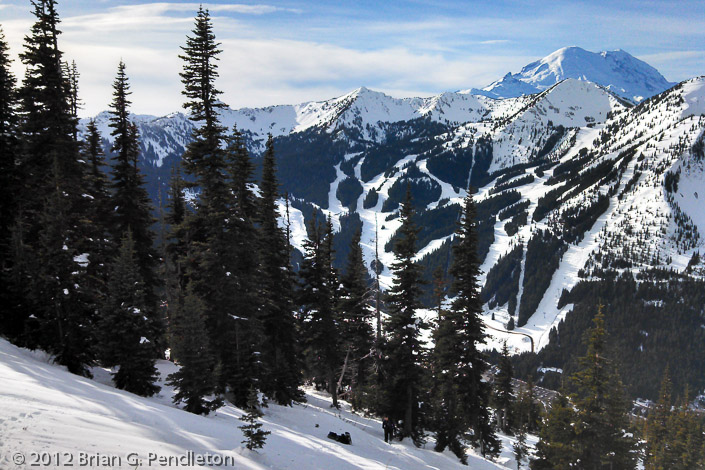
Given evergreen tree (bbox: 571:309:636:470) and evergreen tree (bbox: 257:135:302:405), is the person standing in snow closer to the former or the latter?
evergreen tree (bbox: 257:135:302:405)

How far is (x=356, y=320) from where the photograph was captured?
35344 mm

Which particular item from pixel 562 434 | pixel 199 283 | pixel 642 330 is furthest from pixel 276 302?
pixel 642 330

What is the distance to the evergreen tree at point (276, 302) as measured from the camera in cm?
2728

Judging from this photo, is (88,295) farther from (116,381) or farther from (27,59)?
(27,59)

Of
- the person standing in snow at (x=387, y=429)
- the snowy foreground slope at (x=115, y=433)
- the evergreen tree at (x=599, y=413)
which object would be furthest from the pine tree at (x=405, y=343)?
the evergreen tree at (x=599, y=413)

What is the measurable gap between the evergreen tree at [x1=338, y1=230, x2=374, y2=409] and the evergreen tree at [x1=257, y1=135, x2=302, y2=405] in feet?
18.2

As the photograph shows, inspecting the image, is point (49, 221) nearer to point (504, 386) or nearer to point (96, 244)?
point (96, 244)

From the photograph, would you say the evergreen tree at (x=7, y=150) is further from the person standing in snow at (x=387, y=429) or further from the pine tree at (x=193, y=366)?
the person standing in snow at (x=387, y=429)

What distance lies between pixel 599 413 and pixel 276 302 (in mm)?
22097

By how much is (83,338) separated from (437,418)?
76.4ft

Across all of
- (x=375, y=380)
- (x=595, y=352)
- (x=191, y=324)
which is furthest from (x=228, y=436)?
(x=595, y=352)

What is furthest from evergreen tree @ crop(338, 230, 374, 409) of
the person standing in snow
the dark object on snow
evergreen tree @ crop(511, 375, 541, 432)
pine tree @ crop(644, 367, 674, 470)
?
evergreen tree @ crop(511, 375, 541, 432)

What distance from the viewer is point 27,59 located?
22969 millimetres

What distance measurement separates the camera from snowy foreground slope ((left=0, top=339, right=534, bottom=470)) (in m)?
8.45
